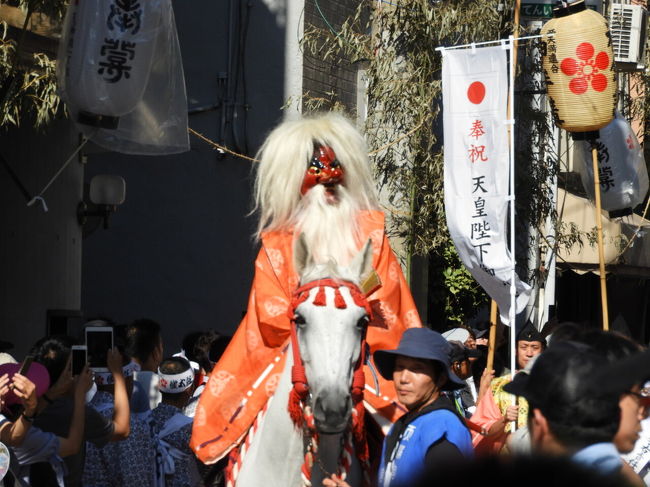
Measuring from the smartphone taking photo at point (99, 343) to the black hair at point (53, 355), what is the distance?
23cm

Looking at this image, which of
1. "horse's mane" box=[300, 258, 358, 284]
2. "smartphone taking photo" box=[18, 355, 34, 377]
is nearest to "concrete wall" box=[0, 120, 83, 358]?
"smartphone taking photo" box=[18, 355, 34, 377]

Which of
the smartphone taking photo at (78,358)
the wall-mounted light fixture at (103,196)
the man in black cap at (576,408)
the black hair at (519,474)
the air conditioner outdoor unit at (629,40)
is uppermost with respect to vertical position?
the air conditioner outdoor unit at (629,40)

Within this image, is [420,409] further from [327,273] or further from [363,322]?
[327,273]

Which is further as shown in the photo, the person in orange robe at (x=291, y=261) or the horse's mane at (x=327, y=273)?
the person in orange robe at (x=291, y=261)

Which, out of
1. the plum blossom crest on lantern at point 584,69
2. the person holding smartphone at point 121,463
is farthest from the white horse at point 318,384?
the plum blossom crest on lantern at point 584,69

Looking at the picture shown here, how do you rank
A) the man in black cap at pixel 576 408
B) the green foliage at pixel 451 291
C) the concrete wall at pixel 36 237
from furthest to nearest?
the green foliage at pixel 451 291 < the concrete wall at pixel 36 237 < the man in black cap at pixel 576 408

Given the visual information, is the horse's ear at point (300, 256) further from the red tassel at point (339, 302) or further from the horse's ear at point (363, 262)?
the red tassel at point (339, 302)

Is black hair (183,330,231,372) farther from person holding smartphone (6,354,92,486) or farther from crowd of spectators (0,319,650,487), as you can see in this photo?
person holding smartphone (6,354,92,486)

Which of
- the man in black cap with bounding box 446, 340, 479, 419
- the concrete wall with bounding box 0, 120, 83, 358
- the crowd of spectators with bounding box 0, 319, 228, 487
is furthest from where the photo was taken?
the concrete wall with bounding box 0, 120, 83, 358

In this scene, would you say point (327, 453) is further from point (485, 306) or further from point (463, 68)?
point (485, 306)

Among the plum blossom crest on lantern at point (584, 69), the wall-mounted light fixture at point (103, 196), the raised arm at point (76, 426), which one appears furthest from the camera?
the wall-mounted light fixture at point (103, 196)

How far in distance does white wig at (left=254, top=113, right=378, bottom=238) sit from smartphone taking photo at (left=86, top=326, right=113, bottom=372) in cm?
114

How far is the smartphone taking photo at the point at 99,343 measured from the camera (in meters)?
6.40

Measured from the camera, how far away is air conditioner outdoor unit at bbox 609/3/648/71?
1666cm
